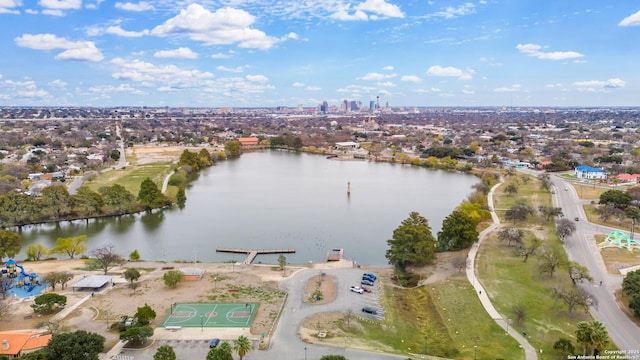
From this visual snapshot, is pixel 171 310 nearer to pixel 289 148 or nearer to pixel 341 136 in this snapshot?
pixel 289 148

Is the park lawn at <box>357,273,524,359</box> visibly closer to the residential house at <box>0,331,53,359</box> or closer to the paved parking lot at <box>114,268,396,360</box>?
the paved parking lot at <box>114,268,396,360</box>

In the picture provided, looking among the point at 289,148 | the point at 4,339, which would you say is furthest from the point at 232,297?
the point at 289,148

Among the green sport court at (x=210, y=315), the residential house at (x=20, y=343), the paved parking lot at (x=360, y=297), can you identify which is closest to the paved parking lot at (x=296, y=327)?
the paved parking lot at (x=360, y=297)

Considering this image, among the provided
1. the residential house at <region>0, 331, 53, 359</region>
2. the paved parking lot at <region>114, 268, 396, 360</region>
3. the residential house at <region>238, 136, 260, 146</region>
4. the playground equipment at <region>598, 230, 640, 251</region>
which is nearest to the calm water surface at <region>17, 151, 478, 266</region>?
the paved parking lot at <region>114, 268, 396, 360</region>

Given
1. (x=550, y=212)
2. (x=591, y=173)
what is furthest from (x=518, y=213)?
(x=591, y=173)

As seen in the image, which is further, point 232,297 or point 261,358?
point 232,297

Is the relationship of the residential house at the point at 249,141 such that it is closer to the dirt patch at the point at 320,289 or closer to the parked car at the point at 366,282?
the dirt patch at the point at 320,289
